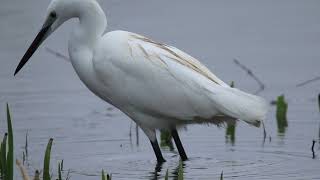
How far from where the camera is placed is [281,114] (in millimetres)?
11719

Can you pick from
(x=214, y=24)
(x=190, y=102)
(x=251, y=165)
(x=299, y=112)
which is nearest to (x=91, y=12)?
(x=190, y=102)

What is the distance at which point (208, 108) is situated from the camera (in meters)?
10.0

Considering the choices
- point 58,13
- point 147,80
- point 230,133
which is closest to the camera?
point 147,80

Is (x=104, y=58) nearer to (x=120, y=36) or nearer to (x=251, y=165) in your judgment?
(x=120, y=36)

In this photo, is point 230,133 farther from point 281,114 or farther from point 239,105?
point 239,105

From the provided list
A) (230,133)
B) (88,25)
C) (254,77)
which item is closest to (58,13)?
(88,25)

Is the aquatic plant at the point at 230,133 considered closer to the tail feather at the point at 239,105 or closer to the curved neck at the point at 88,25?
the tail feather at the point at 239,105

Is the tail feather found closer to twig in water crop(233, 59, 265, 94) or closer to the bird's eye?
the bird's eye

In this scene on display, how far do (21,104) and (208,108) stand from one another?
12.8 feet

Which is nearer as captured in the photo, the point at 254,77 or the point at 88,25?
the point at 88,25

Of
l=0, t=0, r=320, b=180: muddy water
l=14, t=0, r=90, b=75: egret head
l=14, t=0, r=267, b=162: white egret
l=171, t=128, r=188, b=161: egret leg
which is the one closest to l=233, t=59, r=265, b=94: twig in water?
l=0, t=0, r=320, b=180: muddy water

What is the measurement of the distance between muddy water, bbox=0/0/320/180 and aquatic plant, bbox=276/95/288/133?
92 millimetres

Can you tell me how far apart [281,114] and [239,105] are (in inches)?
77.2

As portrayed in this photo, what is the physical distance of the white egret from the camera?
9.98m
